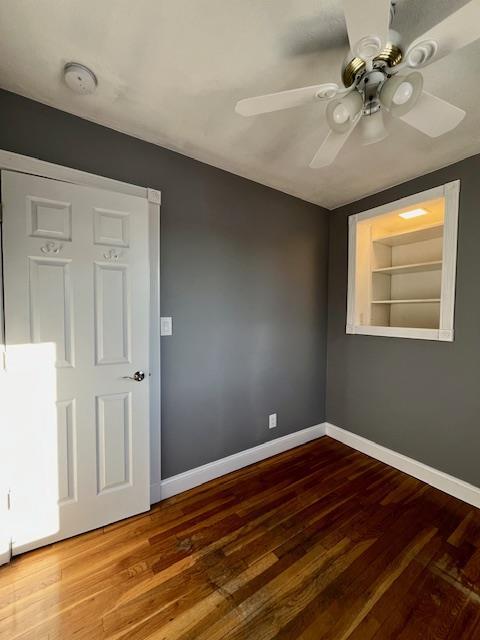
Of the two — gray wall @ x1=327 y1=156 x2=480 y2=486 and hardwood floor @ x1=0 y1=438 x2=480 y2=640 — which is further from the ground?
gray wall @ x1=327 y1=156 x2=480 y2=486

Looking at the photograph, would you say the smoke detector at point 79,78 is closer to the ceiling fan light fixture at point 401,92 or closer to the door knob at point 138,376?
the ceiling fan light fixture at point 401,92

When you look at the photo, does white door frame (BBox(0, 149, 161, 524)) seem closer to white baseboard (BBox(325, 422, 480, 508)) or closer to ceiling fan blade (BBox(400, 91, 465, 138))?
ceiling fan blade (BBox(400, 91, 465, 138))

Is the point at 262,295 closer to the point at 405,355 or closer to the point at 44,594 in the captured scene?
the point at 405,355

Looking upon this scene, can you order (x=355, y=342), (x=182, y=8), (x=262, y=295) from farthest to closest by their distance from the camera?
(x=355, y=342) < (x=262, y=295) < (x=182, y=8)

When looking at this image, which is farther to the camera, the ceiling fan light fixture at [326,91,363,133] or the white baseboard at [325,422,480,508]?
the white baseboard at [325,422,480,508]

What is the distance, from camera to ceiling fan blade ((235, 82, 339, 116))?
1028 mm

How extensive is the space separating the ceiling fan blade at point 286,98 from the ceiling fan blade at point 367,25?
0.41ft

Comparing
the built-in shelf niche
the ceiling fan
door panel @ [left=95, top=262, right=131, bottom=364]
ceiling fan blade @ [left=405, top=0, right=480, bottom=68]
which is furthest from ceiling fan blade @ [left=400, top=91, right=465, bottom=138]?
door panel @ [left=95, top=262, right=131, bottom=364]

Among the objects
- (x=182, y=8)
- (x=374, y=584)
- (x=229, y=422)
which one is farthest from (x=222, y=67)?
(x=374, y=584)

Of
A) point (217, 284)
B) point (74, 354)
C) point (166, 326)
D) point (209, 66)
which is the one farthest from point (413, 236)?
point (74, 354)

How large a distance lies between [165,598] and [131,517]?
627 mm

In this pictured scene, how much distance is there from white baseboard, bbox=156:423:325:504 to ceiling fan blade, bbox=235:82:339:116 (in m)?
2.31

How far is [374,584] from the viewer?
134cm

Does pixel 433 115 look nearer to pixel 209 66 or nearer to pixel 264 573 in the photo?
pixel 209 66
